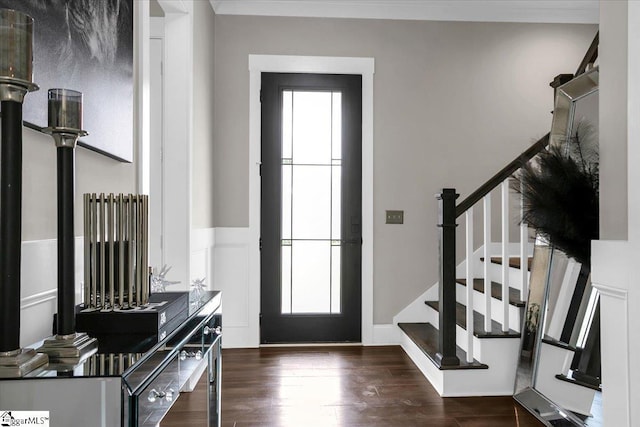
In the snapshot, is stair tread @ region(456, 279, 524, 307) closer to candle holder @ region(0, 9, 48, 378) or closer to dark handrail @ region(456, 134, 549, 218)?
dark handrail @ region(456, 134, 549, 218)

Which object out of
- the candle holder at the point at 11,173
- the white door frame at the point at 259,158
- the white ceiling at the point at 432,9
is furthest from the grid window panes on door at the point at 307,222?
the candle holder at the point at 11,173

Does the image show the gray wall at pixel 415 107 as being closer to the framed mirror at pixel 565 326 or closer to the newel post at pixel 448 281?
the newel post at pixel 448 281

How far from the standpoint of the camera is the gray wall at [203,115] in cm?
319

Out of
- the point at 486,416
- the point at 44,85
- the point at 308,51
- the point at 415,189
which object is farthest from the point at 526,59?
the point at 44,85

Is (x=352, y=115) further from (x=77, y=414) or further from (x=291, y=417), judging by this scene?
(x=77, y=414)

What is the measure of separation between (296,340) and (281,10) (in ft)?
9.14

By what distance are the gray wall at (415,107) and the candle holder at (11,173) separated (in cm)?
311

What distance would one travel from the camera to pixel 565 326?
2.19 meters

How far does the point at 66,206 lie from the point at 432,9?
3.75m

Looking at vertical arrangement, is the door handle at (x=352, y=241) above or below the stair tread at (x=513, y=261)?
above

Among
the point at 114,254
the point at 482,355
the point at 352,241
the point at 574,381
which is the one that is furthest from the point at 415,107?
the point at 114,254

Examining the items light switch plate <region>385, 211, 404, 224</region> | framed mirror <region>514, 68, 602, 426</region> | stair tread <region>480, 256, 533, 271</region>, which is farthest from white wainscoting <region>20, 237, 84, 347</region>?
light switch plate <region>385, 211, 404, 224</region>

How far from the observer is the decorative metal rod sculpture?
0.94 meters

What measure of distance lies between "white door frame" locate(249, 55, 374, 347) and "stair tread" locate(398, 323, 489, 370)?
0.38 meters
